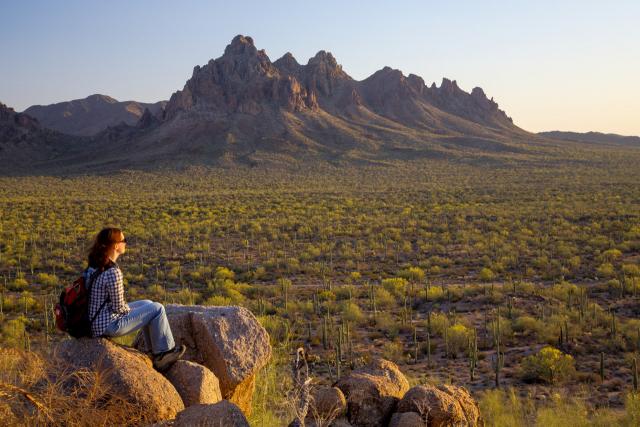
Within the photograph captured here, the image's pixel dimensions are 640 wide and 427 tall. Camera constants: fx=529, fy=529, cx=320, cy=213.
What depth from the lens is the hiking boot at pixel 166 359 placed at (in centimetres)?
524

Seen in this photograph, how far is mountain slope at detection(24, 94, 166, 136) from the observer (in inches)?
6806

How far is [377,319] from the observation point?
37.4 ft

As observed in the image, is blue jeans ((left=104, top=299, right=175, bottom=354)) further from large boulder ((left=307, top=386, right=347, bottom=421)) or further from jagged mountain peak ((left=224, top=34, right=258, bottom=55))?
jagged mountain peak ((left=224, top=34, right=258, bottom=55))

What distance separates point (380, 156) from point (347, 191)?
3409cm

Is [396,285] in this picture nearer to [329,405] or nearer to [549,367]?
[549,367]

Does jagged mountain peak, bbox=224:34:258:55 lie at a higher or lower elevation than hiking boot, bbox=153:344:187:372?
higher

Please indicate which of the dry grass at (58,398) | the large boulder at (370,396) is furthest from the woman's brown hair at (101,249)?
the large boulder at (370,396)

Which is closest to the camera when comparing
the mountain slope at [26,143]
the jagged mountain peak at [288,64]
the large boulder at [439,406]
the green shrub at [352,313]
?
the large boulder at [439,406]

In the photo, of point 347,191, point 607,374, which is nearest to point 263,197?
point 347,191

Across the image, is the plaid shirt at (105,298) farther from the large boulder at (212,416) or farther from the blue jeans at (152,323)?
the large boulder at (212,416)

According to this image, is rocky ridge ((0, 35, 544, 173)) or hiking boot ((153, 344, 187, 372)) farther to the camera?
rocky ridge ((0, 35, 544, 173))

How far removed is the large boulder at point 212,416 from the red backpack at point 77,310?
1318 millimetres

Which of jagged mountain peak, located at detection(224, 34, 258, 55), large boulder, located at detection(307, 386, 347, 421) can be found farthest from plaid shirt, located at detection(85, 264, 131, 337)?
jagged mountain peak, located at detection(224, 34, 258, 55)

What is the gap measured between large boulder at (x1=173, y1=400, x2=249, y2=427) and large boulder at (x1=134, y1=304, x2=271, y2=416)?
4.15ft
